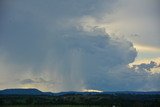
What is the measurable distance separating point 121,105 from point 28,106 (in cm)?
3752

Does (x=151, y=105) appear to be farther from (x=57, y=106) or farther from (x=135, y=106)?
(x=57, y=106)

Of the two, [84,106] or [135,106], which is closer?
[135,106]

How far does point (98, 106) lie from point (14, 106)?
33409 mm

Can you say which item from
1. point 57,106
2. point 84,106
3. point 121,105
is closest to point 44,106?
point 57,106

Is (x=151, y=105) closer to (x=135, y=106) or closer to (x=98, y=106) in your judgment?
(x=135, y=106)

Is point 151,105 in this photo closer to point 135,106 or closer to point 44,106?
point 135,106

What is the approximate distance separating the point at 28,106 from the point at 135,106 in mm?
42879

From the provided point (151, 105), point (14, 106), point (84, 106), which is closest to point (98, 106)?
point (84, 106)

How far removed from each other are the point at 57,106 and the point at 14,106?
57.0ft

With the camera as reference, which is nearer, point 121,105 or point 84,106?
point 121,105

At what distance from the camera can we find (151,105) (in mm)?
150875

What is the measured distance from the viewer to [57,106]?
15875cm

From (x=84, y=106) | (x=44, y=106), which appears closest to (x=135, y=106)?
(x=84, y=106)

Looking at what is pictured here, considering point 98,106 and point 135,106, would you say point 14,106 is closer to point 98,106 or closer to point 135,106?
point 98,106
